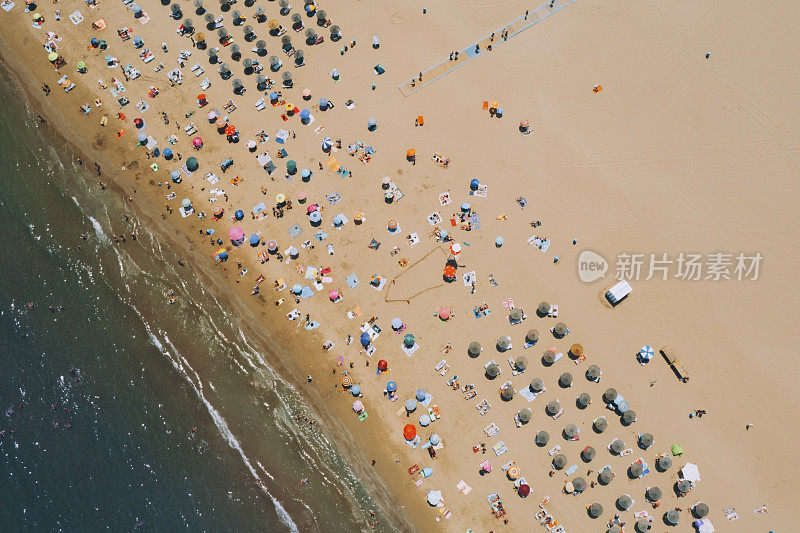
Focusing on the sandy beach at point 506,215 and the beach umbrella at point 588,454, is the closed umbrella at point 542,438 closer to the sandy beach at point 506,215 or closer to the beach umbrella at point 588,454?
the sandy beach at point 506,215

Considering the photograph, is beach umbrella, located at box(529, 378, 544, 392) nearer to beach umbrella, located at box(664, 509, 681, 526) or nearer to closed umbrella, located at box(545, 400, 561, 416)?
closed umbrella, located at box(545, 400, 561, 416)

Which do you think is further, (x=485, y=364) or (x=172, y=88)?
(x=172, y=88)

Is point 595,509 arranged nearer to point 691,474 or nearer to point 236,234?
point 691,474

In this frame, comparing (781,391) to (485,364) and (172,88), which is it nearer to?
(485,364)

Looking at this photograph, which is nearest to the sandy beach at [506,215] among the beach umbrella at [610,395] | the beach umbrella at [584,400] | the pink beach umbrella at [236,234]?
the beach umbrella at [584,400]

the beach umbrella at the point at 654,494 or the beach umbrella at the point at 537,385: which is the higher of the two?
the beach umbrella at the point at 537,385

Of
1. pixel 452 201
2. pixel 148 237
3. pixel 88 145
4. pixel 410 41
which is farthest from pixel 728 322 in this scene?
pixel 88 145
